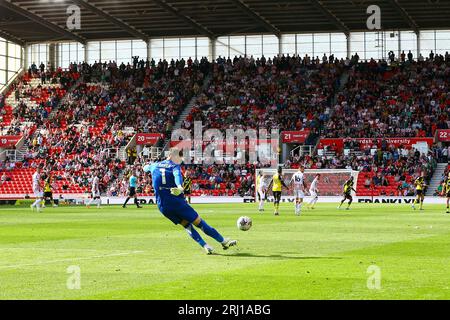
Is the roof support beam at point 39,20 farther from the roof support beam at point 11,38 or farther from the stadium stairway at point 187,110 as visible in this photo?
the stadium stairway at point 187,110

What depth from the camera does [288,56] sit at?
77.2 meters

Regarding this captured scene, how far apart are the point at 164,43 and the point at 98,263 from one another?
67.5 meters

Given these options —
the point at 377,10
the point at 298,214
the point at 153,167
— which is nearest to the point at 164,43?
the point at 377,10

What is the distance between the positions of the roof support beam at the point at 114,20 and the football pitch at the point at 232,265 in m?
44.6

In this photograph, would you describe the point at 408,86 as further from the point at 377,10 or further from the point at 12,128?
the point at 12,128

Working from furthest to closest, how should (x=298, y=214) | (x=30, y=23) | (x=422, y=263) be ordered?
1. (x=30, y=23)
2. (x=298, y=214)
3. (x=422, y=263)

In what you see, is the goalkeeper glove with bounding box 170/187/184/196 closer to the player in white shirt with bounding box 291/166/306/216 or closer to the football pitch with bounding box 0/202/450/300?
the football pitch with bounding box 0/202/450/300

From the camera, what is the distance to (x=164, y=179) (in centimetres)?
1892

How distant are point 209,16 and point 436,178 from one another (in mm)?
24819

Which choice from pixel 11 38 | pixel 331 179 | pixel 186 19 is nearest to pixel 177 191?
pixel 331 179

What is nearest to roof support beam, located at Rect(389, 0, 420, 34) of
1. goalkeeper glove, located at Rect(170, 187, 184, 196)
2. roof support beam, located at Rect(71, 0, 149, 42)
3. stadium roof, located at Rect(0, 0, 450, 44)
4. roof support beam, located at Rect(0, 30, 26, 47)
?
stadium roof, located at Rect(0, 0, 450, 44)

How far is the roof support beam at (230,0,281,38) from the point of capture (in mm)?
69744

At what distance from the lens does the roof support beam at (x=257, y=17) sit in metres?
69.7

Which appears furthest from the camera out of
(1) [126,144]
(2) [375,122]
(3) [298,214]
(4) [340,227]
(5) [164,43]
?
(5) [164,43]
